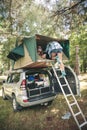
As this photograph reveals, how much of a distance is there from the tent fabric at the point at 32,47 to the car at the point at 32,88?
3.74ft

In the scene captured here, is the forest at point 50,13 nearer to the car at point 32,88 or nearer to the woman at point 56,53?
the woman at point 56,53

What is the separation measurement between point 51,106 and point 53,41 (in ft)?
11.2

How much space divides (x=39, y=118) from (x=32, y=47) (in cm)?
328

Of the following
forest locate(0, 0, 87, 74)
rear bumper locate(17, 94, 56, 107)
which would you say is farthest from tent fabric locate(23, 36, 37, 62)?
rear bumper locate(17, 94, 56, 107)

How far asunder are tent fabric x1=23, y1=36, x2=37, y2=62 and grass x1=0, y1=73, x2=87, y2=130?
2.83 meters

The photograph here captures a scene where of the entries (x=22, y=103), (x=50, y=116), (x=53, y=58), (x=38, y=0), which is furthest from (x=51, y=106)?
(x=38, y=0)

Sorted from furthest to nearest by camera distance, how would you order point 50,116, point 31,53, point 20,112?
point 20,112 < point 50,116 < point 31,53

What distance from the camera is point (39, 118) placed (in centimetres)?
890

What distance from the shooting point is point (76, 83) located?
325 inches

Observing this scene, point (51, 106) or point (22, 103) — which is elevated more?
point (22, 103)

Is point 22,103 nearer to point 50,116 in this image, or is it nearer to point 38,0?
point 50,116

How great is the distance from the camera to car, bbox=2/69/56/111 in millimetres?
8621

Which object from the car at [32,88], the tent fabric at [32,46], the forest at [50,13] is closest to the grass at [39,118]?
the car at [32,88]

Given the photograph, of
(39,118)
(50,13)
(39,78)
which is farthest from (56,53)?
(39,118)
